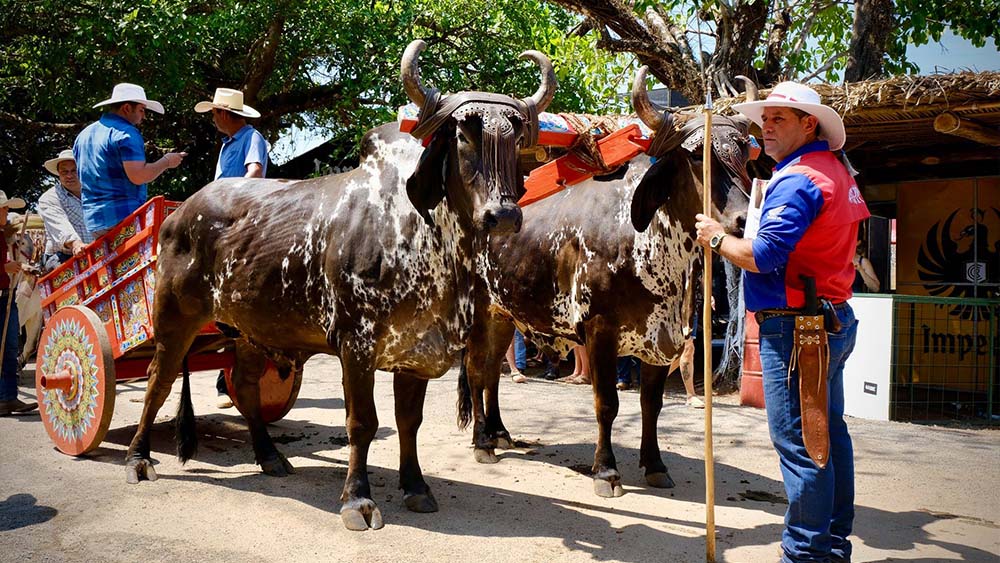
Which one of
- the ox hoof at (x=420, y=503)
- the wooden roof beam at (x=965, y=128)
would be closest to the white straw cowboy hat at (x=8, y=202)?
the ox hoof at (x=420, y=503)

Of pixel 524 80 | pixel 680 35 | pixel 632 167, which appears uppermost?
pixel 680 35

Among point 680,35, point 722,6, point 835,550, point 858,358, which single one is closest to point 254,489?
point 835,550

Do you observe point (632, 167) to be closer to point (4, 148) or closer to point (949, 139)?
point (949, 139)

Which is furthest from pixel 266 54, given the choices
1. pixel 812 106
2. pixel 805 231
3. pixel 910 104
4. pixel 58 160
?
pixel 805 231

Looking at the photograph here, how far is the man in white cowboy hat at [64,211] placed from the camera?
7.00m

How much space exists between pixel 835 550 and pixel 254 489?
3.25 m

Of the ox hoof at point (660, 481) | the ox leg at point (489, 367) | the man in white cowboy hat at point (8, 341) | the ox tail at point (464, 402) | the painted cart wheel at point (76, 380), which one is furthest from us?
the man in white cowboy hat at point (8, 341)

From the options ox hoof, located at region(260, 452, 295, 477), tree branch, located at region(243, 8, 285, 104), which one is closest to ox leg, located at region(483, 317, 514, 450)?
ox hoof, located at region(260, 452, 295, 477)

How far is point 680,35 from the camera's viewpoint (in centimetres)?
1230

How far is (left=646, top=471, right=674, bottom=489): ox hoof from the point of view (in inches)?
209

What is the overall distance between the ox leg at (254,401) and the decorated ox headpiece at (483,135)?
201 cm

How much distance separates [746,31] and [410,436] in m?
8.65

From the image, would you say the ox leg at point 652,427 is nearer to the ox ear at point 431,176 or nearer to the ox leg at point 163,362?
the ox ear at point 431,176

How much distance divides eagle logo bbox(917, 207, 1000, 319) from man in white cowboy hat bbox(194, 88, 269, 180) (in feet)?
26.1
